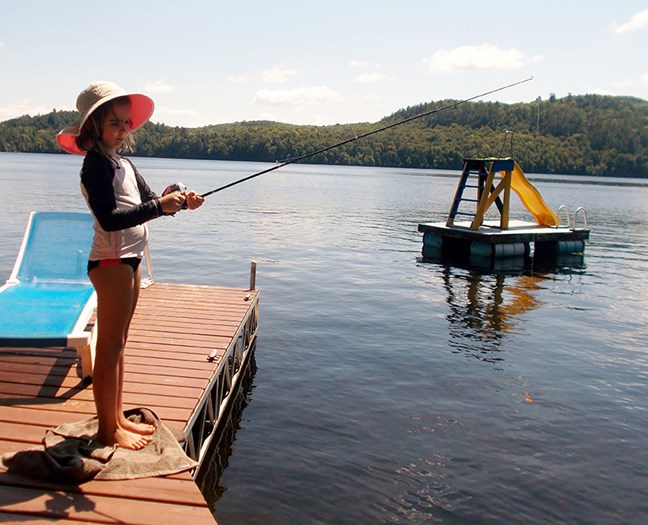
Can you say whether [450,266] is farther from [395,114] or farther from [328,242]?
[395,114]

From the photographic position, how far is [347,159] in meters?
154

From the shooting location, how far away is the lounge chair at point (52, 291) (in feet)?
17.5

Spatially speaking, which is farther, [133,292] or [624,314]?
[624,314]

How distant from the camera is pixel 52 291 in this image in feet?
23.2

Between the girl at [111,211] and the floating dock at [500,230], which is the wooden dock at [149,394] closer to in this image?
the girl at [111,211]

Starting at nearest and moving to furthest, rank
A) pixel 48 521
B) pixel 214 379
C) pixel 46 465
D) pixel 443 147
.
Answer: pixel 48 521
pixel 46 465
pixel 214 379
pixel 443 147

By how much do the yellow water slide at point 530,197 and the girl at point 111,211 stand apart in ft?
60.0

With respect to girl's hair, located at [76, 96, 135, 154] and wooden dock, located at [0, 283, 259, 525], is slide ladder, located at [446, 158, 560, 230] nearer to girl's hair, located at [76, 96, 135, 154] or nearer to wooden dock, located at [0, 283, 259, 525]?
wooden dock, located at [0, 283, 259, 525]

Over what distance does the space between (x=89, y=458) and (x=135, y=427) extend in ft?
1.66

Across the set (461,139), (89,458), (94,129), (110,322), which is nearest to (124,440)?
(89,458)

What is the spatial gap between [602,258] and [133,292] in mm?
22702

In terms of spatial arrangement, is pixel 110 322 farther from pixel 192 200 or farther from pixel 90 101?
pixel 90 101

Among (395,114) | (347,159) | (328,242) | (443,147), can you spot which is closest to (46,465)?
(328,242)

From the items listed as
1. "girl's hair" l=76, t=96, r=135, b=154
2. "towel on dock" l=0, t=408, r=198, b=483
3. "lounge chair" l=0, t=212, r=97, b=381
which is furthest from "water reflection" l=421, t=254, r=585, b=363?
"girl's hair" l=76, t=96, r=135, b=154
